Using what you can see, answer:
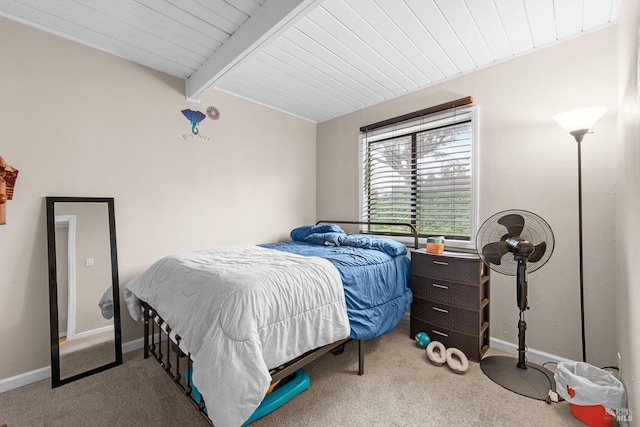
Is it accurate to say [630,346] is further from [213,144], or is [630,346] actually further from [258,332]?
[213,144]

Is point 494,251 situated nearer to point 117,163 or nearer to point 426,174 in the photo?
point 426,174

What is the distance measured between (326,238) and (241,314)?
1.60 m

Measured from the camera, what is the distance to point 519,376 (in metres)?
1.89

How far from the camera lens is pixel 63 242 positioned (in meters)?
1.98

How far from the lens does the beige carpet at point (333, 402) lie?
1.51 metres

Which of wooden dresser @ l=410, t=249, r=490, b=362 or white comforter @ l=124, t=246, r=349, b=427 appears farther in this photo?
wooden dresser @ l=410, t=249, r=490, b=362

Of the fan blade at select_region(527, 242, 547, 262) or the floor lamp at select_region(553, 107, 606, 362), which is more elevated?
the floor lamp at select_region(553, 107, 606, 362)

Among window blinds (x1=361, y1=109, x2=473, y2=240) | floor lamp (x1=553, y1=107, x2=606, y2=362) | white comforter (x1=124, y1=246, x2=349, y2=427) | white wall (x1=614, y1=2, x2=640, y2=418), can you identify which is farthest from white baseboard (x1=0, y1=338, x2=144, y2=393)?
floor lamp (x1=553, y1=107, x2=606, y2=362)

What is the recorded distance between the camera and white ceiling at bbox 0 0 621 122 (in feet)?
5.56

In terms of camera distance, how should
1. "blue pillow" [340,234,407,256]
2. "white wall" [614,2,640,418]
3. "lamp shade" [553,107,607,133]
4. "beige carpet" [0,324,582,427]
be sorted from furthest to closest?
"blue pillow" [340,234,407,256], "lamp shade" [553,107,607,133], "beige carpet" [0,324,582,427], "white wall" [614,2,640,418]

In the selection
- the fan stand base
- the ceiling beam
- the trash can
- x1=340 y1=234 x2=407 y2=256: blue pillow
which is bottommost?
the fan stand base

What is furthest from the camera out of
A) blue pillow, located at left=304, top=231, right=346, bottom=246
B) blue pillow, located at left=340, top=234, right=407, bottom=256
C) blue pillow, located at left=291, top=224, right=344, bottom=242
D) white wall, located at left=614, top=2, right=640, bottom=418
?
blue pillow, located at left=291, top=224, right=344, bottom=242

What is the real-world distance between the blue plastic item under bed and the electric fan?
1.31 metres

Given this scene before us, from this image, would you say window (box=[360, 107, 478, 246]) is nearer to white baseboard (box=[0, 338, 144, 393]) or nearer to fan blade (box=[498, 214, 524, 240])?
fan blade (box=[498, 214, 524, 240])
